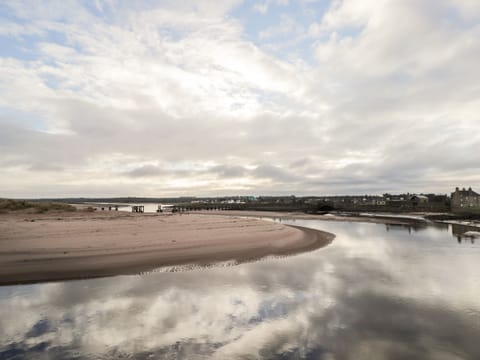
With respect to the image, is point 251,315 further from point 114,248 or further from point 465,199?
point 465,199

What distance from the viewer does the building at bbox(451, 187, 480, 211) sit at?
71.4 m

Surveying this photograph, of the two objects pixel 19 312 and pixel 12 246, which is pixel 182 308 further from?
pixel 12 246

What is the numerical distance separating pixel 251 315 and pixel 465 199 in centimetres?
8588

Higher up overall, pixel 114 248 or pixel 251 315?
pixel 114 248

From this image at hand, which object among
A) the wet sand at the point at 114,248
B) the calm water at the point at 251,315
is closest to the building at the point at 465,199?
the wet sand at the point at 114,248

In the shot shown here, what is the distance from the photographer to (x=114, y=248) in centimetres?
1703

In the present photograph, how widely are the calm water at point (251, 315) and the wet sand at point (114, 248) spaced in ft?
5.90

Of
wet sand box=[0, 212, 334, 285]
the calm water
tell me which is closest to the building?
wet sand box=[0, 212, 334, 285]

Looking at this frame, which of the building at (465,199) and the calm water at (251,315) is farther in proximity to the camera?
the building at (465,199)

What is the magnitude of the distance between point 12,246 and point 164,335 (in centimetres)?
A: 1359

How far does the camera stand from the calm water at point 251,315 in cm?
693

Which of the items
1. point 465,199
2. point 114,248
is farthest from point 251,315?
point 465,199

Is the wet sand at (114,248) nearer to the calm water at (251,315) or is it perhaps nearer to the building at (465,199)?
the calm water at (251,315)

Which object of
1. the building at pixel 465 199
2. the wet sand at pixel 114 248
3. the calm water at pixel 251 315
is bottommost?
the calm water at pixel 251 315
